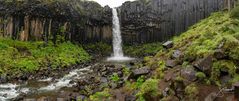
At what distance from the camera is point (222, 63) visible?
1788 cm

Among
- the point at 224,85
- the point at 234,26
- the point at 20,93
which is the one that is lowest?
the point at 20,93

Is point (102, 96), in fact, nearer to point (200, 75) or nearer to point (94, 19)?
point (200, 75)

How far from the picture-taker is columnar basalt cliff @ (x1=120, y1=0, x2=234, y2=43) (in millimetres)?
61188

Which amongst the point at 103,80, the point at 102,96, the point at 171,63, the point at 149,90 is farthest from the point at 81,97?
the point at 171,63

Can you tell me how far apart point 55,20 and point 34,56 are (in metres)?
11.8

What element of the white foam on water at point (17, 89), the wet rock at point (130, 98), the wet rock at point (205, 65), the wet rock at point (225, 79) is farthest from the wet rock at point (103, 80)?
the wet rock at point (225, 79)

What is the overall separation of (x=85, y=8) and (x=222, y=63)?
4744 cm

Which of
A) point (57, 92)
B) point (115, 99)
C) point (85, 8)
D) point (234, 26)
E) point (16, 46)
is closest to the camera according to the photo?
point (115, 99)

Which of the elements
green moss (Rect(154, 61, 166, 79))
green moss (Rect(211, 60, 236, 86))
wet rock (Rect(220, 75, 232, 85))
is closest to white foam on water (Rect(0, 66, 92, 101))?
green moss (Rect(154, 61, 166, 79))

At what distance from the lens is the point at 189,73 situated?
729 inches

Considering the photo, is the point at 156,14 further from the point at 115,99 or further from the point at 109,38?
the point at 115,99

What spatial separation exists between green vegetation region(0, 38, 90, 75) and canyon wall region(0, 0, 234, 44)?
3.20 m

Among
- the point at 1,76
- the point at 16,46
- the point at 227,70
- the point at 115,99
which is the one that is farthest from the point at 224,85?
the point at 16,46

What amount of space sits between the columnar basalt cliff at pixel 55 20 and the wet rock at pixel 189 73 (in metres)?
38.9
